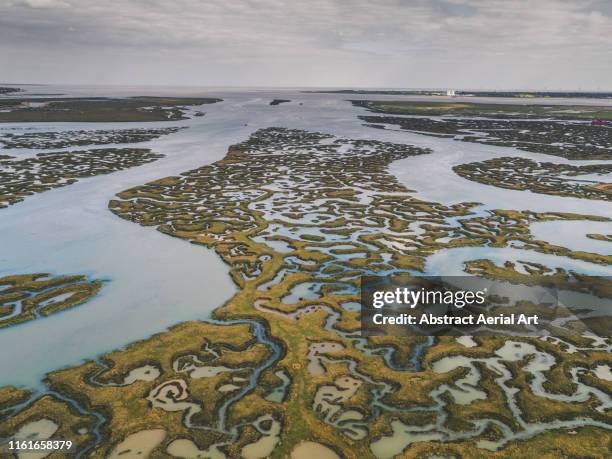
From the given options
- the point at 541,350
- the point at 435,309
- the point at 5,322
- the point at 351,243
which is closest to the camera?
the point at 541,350

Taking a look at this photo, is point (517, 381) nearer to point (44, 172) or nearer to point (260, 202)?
point (260, 202)

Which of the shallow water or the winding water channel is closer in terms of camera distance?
the winding water channel

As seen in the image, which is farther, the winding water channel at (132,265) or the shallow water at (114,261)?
the shallow water at (114,261)

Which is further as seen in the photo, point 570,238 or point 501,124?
point 501,124

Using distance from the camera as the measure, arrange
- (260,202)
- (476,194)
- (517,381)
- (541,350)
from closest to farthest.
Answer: (517,381) → (541,350) → (260,202) → (476,194)

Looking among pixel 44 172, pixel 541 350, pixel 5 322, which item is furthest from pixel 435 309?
pixel 44 172

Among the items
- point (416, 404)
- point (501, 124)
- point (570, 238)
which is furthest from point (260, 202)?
point (501, 124)

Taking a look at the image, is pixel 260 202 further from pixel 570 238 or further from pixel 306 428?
pixel 306 428

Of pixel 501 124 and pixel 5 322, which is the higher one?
pixel 501 124

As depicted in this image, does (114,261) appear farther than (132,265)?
Yes
